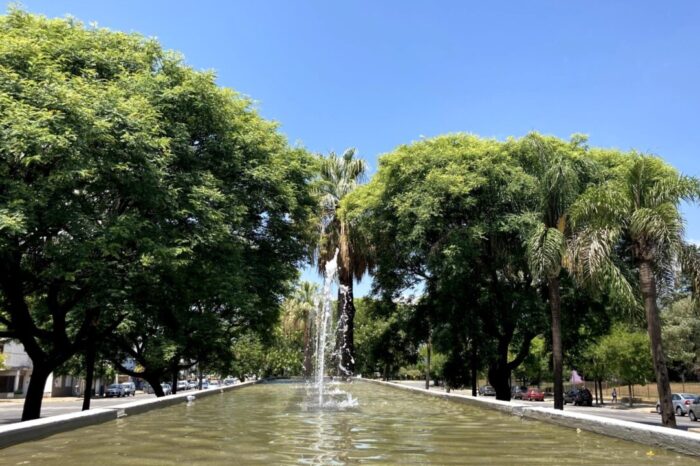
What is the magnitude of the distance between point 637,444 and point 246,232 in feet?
57.7

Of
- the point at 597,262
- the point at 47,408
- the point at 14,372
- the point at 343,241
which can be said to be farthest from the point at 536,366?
the point at 14,372

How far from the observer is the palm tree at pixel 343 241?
121 feet

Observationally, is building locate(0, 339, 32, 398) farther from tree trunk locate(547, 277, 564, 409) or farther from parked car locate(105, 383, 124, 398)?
tree trunk locate(547, 277, 564, 409)

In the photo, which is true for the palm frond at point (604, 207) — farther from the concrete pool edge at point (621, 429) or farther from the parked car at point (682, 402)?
the parked car at point (682, 402)

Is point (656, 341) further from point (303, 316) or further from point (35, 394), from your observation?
point (303, 316)

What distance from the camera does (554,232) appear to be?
17812 mm

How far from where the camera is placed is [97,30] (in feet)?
66.0

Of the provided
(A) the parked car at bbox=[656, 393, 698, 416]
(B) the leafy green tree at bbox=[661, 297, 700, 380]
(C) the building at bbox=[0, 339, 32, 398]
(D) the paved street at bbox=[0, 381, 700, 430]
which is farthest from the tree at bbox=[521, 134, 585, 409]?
(C) the building at bbox=[0, 339, 32, 398]

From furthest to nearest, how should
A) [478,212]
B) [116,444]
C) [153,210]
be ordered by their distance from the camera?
1. [478,212]
2. [153,210]
3. [116,444]

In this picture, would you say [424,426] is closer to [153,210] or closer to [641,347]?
[153,210]

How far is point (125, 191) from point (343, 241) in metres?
21.5

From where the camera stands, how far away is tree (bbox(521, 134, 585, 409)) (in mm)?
17609

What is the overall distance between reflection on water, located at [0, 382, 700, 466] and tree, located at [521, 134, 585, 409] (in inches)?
231

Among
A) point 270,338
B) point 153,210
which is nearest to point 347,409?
point 153,210
